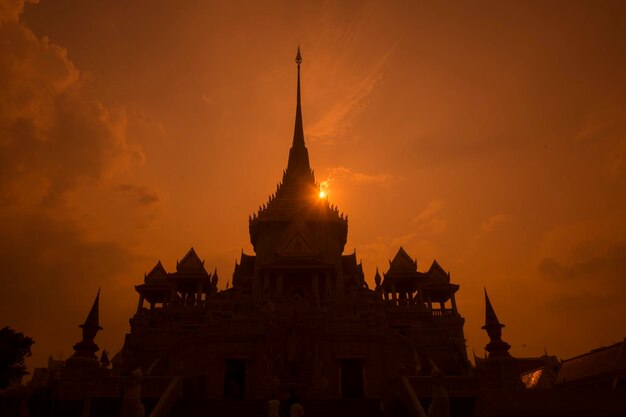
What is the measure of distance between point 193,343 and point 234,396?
3.60 m

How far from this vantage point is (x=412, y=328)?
29.5m

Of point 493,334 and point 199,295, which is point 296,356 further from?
point 199,295

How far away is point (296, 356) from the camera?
2345cm

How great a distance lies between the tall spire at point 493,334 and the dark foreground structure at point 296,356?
5 centimetres

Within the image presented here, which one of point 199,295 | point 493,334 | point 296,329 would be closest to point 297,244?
point 199,295

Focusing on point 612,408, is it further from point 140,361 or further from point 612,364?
point 140,361

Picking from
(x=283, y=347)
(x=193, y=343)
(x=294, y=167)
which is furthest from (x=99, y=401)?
(x=294, y=167)

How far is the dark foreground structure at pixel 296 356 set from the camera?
18828mm

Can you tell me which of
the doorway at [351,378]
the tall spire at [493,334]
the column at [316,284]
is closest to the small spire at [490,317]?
the tall spire at [493,334]

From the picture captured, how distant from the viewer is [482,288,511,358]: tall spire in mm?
23453

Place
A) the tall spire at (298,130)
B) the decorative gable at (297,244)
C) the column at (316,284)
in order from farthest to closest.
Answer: the tall spire at (298,130) < the decorative gable at (297,244) < the column at (316,284)

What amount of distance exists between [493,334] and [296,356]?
10.2m


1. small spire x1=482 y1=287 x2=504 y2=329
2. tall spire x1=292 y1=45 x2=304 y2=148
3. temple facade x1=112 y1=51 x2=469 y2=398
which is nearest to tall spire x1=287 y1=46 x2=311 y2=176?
tall spire x1=292 y1=45 x2=304 y2=148

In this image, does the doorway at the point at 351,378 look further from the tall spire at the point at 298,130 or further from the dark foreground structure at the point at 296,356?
the tall spire at the point at 298,130
